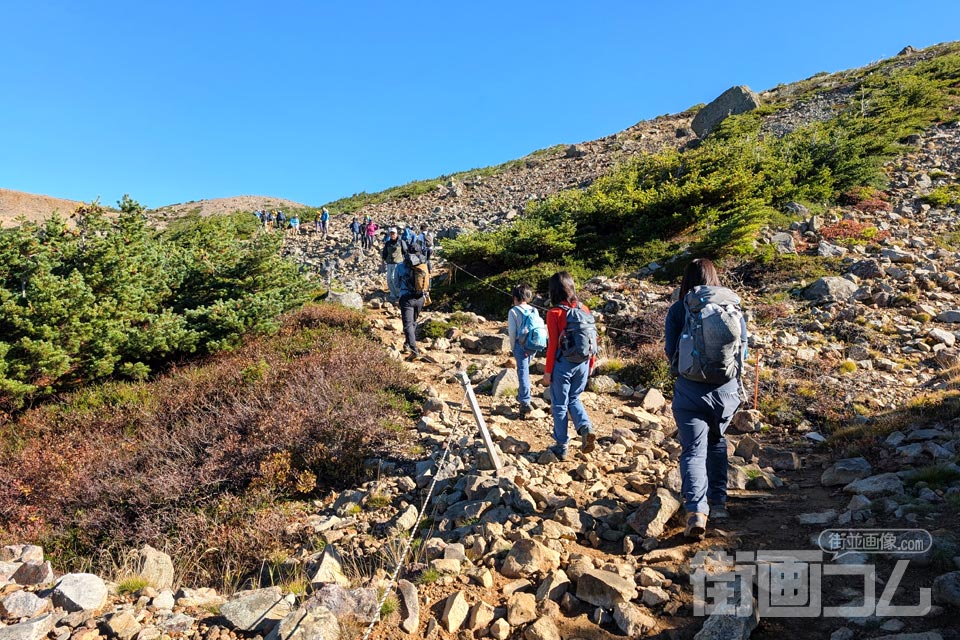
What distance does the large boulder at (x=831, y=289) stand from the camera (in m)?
9.80

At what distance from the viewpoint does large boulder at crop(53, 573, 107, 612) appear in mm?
3247

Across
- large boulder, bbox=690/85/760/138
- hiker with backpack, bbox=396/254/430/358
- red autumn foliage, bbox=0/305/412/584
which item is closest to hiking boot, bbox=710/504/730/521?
red autumn foliage, bbox=0/305/412/584

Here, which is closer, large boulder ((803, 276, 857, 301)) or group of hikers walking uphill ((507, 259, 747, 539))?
group of hikers walking uphill ((507, 259, 747, 539))

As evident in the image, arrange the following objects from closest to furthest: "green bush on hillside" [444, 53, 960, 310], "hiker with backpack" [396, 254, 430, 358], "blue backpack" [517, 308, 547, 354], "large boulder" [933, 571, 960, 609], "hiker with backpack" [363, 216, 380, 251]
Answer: "large boulder" [933, 571, 960, 609], "blue backpack" [517, 308, 547, 354], "hiker with backpack" [396, 254, 430, 358], "green bush on hillside" [444, 53, 960, 310], "hiker with backpack" [363, 216, 380, 251]

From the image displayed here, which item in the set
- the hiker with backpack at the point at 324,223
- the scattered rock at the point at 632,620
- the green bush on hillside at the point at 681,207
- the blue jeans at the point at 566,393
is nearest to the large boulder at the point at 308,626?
the scattered rock at the point at 632,620

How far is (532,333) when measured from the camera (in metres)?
6.52

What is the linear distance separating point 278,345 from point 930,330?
10697 millimetres

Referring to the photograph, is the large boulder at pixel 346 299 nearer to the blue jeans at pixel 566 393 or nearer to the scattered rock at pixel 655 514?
the blue jeans at pixel 566 393

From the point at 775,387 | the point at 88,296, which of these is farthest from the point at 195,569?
the point at 775,387

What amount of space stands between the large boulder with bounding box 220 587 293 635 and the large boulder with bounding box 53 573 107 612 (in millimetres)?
791

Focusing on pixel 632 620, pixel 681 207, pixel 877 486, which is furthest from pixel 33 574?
pixel 681 207

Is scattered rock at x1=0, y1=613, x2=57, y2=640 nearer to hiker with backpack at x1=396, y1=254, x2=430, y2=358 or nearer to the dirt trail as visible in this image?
the dirt trail

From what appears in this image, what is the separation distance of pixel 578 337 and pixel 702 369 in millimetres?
1485

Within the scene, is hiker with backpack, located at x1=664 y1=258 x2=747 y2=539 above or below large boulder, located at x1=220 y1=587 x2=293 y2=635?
above
